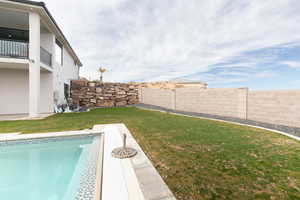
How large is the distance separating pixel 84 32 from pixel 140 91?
8.95m

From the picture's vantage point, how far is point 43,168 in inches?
137

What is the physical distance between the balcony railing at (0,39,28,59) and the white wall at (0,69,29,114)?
1.67 m

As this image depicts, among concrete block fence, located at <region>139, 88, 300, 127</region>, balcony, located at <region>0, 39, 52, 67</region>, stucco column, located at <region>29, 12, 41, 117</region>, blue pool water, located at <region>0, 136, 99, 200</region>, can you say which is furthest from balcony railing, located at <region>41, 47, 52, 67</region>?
concrete block fence, located at <region>139, 88, 300, 127</region>

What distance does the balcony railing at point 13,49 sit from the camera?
802 cm

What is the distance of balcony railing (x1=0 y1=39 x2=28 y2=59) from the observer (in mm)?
8016

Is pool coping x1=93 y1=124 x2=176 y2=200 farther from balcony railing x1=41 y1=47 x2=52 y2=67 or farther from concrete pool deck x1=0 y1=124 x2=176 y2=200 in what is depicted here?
balcony railing x1=41 y1=47 x2=52 y2=67

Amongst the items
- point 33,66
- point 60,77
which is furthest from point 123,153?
point 60,77

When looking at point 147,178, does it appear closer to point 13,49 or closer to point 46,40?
point 13,49

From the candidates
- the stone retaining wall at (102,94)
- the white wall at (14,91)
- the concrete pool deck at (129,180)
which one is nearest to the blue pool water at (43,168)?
the concrete pool deck at (129,180)

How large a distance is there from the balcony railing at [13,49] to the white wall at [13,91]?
167 centimetres

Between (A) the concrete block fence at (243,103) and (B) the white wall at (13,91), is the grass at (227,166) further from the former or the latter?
(B) the white wall at (13,91)

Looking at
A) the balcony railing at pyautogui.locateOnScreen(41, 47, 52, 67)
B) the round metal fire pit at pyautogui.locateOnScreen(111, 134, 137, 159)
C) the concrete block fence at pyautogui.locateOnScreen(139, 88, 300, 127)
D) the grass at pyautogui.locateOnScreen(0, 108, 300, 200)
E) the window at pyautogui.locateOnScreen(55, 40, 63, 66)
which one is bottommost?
the grass at pyautogui.locateOnScreen(0, 108, 300, 200)

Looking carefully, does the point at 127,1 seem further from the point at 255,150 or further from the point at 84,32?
the point at 255,150

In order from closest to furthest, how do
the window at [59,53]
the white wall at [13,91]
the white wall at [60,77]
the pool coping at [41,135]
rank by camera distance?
1. the pool coping at [41,135]
2. the white wall at [13,91]
3. the white wall at [60,77]
4. the window at [59,53]
